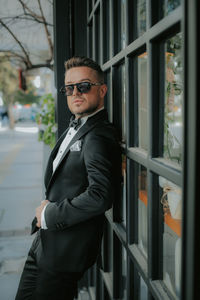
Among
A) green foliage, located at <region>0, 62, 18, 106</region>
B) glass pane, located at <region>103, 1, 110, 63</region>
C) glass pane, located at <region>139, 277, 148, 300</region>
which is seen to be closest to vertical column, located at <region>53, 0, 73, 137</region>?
glass pane, located at <region>103, 1, 110, 63</region>

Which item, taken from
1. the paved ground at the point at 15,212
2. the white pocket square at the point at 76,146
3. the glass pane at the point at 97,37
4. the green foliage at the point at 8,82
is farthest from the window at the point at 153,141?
the green foliage at the point at 8,82

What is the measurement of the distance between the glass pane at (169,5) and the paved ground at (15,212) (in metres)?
2.33

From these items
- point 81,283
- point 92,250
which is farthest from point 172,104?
point 81,283

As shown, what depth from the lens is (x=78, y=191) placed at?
1609 mm

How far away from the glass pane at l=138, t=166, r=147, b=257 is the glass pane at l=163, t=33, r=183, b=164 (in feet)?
0.70

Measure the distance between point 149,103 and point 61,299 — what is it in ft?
3.65

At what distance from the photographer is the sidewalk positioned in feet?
11.1

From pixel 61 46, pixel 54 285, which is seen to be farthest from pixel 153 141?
pixel 61 46

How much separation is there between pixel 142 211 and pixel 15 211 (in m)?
4.15

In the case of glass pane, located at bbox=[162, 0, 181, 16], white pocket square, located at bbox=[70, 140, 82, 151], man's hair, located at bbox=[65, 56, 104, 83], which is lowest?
white pocket square, located at bbox=[70, 140, 82, 151]

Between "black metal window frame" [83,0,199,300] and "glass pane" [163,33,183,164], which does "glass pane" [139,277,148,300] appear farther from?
"glass pane" [163,33,183,164]

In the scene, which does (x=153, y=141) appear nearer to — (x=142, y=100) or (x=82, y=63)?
(x=142, y=100)

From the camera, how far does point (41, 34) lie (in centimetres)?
419

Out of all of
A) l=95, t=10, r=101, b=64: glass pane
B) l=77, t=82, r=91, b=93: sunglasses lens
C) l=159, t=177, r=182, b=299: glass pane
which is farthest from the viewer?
l=95, t=10, r=101, b=64: glass pane
